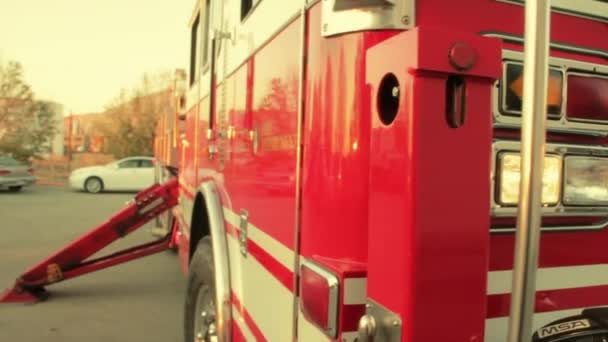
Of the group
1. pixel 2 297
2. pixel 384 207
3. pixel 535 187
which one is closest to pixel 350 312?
pixel 384 207

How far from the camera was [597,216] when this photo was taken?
160 centimetres

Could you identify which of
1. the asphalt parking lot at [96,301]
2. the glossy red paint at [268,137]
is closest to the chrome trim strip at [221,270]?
the glossy red paint at [268,137]

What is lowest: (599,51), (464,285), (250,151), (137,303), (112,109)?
(137,303)

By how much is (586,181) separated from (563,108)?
21 cm

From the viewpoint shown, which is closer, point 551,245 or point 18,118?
point 551,245

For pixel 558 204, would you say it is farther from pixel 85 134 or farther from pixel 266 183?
pixel 85 134

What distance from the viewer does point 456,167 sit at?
1134 mm

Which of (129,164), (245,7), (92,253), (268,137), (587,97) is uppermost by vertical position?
(245,7)

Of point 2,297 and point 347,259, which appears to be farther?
point 2,297

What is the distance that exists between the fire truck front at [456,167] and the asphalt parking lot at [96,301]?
12.5 feet

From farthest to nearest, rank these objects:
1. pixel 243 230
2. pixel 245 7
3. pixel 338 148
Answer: pixel 245 7
pixel 243 230
pixel 338 148

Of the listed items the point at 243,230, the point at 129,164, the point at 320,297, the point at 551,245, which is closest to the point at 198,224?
the point at 243,230

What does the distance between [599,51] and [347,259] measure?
967 millimetres

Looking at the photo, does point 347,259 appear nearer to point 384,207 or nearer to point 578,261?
point 384,207
